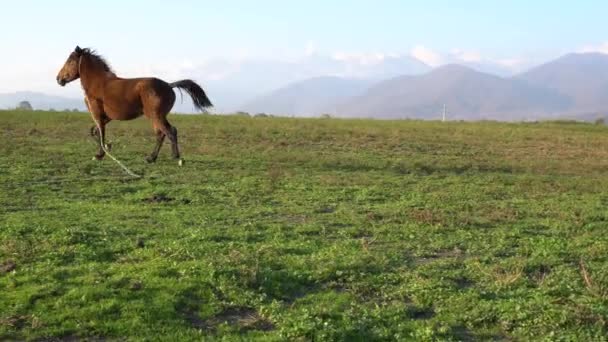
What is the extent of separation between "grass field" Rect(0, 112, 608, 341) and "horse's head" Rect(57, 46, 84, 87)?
2.00m

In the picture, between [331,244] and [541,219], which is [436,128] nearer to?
[541,219]

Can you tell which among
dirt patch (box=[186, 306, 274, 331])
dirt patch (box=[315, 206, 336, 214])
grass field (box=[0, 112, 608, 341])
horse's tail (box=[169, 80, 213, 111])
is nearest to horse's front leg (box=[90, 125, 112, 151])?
grass field (box=[0, 112, 608, 341])

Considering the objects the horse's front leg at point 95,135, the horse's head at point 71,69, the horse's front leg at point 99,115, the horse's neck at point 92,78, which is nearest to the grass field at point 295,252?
the horse's front leg at point 95,135

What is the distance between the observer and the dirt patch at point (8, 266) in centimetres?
682

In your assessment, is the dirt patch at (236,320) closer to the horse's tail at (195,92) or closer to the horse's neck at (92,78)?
the horse's neck at (92,78)

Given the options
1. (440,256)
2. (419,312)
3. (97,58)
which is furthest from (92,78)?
(419,312)

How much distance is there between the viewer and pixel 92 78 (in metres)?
15.2

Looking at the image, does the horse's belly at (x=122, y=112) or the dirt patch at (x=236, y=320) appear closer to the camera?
the dirt patch at (x=236, y=320)

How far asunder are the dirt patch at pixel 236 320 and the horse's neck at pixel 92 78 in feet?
33.7

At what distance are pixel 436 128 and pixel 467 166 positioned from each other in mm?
14301

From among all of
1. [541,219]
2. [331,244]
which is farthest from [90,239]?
[541,219]

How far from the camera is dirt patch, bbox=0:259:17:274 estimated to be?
6.82 meters

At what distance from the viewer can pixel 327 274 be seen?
22.6ft

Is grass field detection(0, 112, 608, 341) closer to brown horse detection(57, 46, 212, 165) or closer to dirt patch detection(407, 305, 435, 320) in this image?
dirt patch detection(407, 305, 435, 320)
